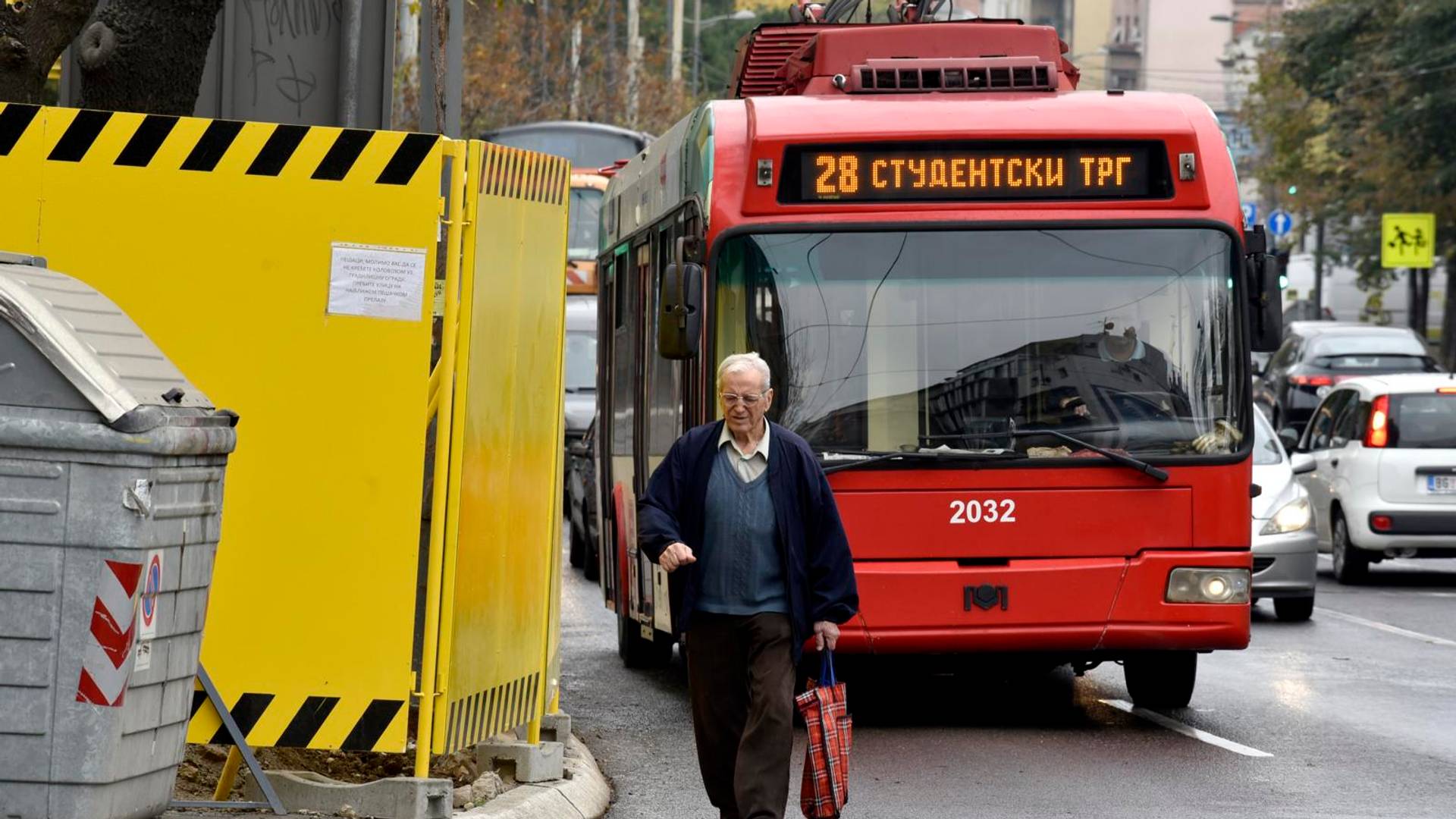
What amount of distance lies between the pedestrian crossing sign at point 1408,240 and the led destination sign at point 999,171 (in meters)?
31.0

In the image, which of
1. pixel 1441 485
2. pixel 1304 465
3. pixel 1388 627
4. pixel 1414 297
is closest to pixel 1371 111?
pixel 1414 297

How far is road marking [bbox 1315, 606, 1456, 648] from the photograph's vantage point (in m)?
15.8

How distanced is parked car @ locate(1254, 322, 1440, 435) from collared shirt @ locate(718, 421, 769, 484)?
86.2ft

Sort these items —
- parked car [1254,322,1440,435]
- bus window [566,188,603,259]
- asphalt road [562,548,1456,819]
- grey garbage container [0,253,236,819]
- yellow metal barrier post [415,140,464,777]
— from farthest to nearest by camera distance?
parked car [1254,322,1440,435] < bus window [566,188,603,259] < asphalt road [562,548,1456,819] < yellow metal barrier post [415,140,464,777] < grey garbage container [0,253,236,819]

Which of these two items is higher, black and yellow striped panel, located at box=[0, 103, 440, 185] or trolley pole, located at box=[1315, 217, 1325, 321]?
trolley pole, located at box=[1315, 217, 1325, 321]

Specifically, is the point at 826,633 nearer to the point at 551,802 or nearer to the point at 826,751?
the point at 826,751

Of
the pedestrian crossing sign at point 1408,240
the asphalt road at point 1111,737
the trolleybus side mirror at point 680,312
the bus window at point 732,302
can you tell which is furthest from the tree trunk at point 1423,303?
the trolleybus side mirror at point 680,312

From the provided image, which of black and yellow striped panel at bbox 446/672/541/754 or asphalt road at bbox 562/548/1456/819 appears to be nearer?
black and yellow striped panel at bbox 446/672/541/754

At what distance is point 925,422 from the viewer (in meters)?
10.7

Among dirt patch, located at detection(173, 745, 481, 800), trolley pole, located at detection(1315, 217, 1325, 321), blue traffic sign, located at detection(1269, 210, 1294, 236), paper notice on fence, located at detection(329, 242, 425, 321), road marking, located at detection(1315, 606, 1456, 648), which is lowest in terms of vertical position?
dirt patch, located at detection(173, 745, 481, 800)

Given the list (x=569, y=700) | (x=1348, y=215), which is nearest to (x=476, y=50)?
(x=1348, y=215)

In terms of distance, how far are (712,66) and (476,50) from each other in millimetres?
35992

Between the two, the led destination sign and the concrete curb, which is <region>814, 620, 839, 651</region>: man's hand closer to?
the concrete curb

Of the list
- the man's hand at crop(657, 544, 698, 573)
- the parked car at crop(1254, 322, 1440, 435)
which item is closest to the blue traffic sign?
the parked car at crop(1254, 322, 1440, 435)
